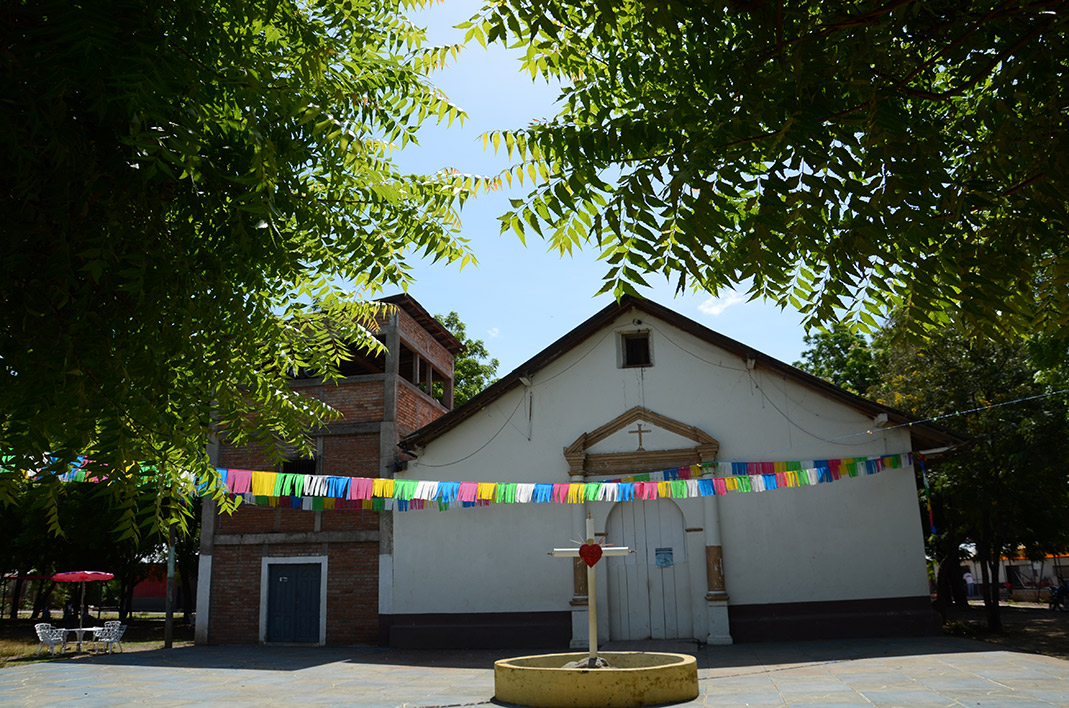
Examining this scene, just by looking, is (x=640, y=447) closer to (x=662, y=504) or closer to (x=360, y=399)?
(x=662, y=504)

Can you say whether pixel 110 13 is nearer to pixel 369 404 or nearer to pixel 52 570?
pixel 369 404

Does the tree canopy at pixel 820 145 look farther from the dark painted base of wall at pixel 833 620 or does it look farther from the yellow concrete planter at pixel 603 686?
the dark painted base of wall at pixel 833 620

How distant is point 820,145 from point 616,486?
1205 centimetres

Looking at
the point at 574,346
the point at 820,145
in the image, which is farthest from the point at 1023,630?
the point at 820,145

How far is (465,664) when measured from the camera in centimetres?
1322

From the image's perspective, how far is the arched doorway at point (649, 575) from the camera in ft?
49.2

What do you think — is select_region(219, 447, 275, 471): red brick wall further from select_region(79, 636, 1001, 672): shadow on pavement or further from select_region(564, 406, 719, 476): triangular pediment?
select_region(564, 406, 719, 476): triangular pediment

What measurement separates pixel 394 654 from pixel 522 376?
6.00m

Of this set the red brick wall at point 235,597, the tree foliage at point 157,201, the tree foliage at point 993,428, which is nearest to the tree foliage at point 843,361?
the tree foliage at point 993,428

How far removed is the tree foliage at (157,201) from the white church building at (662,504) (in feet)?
37.6

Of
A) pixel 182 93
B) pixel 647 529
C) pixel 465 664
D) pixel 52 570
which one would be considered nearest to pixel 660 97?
pixel 182 93

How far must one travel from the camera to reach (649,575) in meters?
15.3

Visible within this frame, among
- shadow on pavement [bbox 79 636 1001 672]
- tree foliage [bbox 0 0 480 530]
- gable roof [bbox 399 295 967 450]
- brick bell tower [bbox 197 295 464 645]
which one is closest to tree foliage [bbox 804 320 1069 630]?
gable roof [bbox 399 295 967 450]

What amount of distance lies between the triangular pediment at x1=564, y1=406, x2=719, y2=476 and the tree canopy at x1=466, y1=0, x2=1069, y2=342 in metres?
12.5
